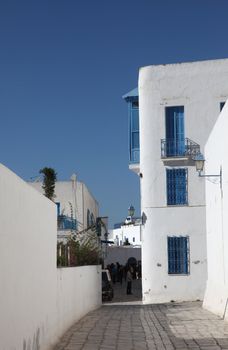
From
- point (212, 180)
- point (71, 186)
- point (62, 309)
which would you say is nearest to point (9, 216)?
point (62, 309)

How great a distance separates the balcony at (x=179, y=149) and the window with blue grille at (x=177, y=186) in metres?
0.64

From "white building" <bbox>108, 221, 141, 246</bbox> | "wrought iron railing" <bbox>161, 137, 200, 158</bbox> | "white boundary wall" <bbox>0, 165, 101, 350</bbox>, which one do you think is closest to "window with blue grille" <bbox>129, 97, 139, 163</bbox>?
"wrought iron railing" <bbox>161, 137, 200, 158</bbox>

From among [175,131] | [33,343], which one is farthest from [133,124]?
[33,343]

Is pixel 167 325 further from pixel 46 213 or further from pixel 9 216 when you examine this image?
pixel 9 216

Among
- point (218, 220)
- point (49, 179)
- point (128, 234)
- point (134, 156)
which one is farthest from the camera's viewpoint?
point (128, 234)

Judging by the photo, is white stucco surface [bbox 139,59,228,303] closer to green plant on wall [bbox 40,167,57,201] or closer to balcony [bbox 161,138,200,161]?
balcony [bbox 161,138,200,161]

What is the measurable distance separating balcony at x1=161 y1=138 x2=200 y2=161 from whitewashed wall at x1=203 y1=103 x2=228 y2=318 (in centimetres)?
532

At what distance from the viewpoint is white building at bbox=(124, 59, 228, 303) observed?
2498cm

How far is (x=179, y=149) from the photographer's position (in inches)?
992

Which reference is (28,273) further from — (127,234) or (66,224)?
(127,234)

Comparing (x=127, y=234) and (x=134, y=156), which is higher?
(x=134, y=156)

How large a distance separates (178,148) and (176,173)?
106 cm

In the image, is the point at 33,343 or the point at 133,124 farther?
the point at 133,124

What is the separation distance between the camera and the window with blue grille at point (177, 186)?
83.3 feet
